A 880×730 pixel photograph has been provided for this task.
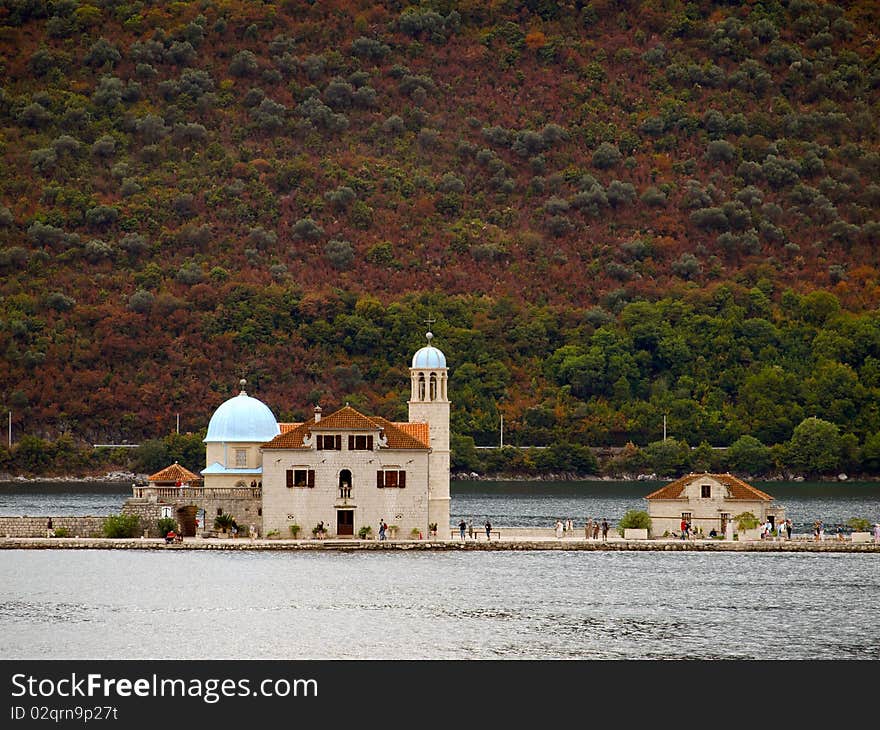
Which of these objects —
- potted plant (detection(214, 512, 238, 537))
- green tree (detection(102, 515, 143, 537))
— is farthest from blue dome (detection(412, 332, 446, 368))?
green tree (detection(102, 515, 143, 537))

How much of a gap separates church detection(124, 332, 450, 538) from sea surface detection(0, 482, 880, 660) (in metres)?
2.64

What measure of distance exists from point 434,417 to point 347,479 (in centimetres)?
607

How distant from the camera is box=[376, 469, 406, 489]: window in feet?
333

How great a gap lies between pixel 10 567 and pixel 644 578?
26.8 metres

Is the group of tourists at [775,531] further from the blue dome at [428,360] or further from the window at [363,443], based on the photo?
the window at [363,443]

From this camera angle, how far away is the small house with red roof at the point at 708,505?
358ft

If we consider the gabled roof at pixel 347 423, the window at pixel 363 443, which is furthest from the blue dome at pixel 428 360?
the window at pixel 363 443

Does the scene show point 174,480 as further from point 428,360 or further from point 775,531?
point 775,531

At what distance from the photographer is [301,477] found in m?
101

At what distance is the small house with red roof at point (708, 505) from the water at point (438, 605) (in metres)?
4.40

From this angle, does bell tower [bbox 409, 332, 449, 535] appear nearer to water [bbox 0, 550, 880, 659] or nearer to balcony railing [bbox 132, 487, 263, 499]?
water [bbox 0, 550, 880, 659]

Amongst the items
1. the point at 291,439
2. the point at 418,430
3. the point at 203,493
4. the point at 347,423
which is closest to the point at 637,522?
the point at 418,430
